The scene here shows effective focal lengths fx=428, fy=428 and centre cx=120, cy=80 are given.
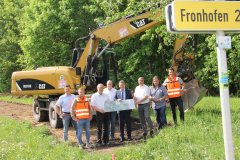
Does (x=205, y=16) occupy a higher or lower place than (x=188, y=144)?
higher

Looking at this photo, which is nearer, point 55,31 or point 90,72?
point 90,72

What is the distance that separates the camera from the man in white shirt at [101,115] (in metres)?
11.8

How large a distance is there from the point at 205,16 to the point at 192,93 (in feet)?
31.2

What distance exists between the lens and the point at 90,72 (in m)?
15.2

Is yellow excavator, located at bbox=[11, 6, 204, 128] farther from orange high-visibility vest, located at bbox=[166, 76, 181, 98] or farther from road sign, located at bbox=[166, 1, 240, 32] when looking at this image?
road sign, located at bbox=[166, 1, 240, 32]

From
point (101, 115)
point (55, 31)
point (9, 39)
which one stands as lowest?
point (101, 115)

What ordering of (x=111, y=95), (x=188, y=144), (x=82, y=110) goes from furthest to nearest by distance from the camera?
(x=111, y=95), (x=82, y=110), (x=188, y=144)

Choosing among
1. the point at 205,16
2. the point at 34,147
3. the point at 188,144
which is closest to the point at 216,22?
the point at 205,16

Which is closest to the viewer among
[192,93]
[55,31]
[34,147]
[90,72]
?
[34,147]

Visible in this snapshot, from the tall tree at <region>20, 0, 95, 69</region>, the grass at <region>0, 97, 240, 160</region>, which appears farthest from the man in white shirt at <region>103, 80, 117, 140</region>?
the tall tree at <region>20, 0, 95, 69</region>

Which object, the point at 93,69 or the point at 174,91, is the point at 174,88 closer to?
the point at 174,91

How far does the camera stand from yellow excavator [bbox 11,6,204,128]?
14266 millimetres

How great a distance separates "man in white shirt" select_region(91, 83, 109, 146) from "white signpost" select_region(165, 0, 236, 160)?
690 cm

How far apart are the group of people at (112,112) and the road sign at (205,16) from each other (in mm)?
6806
